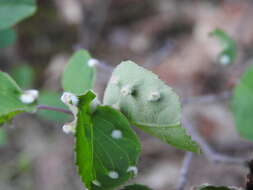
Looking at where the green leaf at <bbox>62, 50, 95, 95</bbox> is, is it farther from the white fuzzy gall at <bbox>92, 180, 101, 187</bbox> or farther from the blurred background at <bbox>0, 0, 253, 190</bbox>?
the blurred background at <bbox>0, 0, 253, 190</bbox>

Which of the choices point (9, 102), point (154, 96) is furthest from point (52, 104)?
point (154, 96)

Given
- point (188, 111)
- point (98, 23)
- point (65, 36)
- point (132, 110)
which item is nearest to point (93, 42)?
point (98, 23)

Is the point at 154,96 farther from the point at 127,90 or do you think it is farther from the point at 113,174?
the point at 113,174

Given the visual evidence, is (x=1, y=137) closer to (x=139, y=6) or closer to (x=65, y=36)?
(x=65, y=36)

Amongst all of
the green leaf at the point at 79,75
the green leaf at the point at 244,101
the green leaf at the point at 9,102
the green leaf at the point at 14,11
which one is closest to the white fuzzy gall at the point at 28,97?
the green leaf at the point at 9,102

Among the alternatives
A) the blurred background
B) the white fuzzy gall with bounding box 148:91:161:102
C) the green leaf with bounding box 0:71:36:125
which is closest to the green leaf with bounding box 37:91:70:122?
the blurred background

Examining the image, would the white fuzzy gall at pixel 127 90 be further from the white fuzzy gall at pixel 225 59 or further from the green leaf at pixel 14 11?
the white fuzzy gall at pixel 225 59
